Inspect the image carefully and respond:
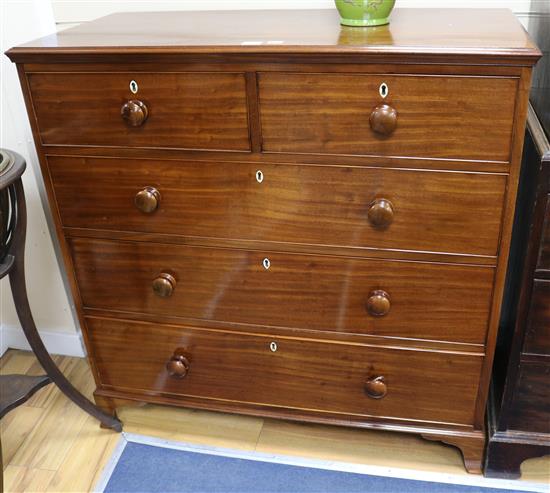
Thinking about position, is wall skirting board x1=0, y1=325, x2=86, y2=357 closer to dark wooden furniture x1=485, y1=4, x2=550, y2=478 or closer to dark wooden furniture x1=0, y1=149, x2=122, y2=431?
dark wooden furniture x1=0, y1=149, x2=122, y2=431

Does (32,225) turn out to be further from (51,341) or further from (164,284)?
(164,284)

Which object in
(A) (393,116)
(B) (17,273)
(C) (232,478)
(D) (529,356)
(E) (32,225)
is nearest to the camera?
(A) (393,116)

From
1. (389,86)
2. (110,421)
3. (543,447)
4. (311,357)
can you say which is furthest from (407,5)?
(110,421)

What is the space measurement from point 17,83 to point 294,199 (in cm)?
87

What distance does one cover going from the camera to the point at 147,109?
1.25 m

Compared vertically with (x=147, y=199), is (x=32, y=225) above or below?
below

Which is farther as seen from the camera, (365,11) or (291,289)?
(291,289)

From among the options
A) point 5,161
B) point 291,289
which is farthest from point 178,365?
point 5,161

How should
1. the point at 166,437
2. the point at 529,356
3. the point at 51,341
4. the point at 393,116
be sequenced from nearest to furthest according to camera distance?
the point at 393,116
the point at 529,356
the point at 166,437
the point at 51,341

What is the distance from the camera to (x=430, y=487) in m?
1.53

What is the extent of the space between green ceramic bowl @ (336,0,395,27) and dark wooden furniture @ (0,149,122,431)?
2.52 ft

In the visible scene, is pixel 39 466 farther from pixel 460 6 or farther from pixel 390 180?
pixel 460 6

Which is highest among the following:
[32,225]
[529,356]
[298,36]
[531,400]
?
[298,36]

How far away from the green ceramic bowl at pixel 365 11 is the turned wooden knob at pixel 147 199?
1.78ft
